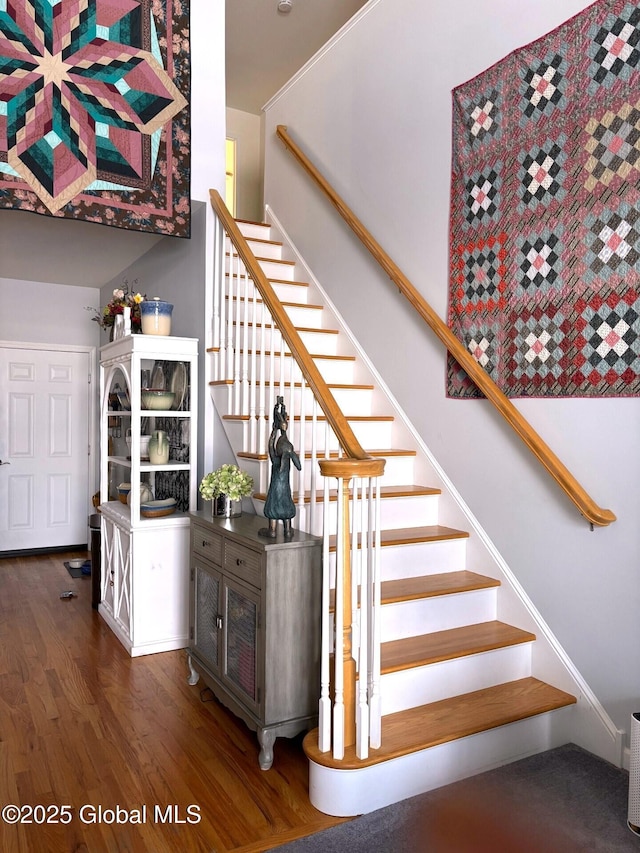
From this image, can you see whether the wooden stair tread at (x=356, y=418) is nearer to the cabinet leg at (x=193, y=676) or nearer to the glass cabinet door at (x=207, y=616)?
the glass cabinet door at (x=207, y=616)

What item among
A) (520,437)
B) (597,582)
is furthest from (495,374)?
(597,582)

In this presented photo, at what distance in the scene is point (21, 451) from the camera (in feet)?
19.8

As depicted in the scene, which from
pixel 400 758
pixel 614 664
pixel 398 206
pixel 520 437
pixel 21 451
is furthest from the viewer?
pixel 21 451

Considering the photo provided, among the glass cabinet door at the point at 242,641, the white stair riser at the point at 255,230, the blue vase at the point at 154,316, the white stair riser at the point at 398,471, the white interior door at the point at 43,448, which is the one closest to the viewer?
the glass cabinet door at the point at 242,641

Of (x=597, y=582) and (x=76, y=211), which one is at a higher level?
(x=76, y=211)

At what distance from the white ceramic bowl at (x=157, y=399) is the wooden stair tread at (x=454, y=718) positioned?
6.85 ft

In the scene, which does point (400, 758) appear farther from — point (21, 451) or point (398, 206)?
point (21, 451)

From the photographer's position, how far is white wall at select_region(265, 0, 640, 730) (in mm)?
2461

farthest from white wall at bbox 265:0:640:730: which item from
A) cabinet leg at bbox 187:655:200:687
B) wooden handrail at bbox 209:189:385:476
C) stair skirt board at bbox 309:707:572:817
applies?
cabinet leg at bbox 187:655:200:687

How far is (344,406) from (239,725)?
72.7 inches

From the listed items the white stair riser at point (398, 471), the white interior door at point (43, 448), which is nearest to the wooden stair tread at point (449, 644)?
the white stair riser at point (398, 471)

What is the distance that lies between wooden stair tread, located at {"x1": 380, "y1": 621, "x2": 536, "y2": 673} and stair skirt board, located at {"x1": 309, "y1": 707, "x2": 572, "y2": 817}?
29 cm

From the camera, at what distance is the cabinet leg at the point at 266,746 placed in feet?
7.85

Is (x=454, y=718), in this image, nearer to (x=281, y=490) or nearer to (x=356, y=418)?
(x=281, y=490)
